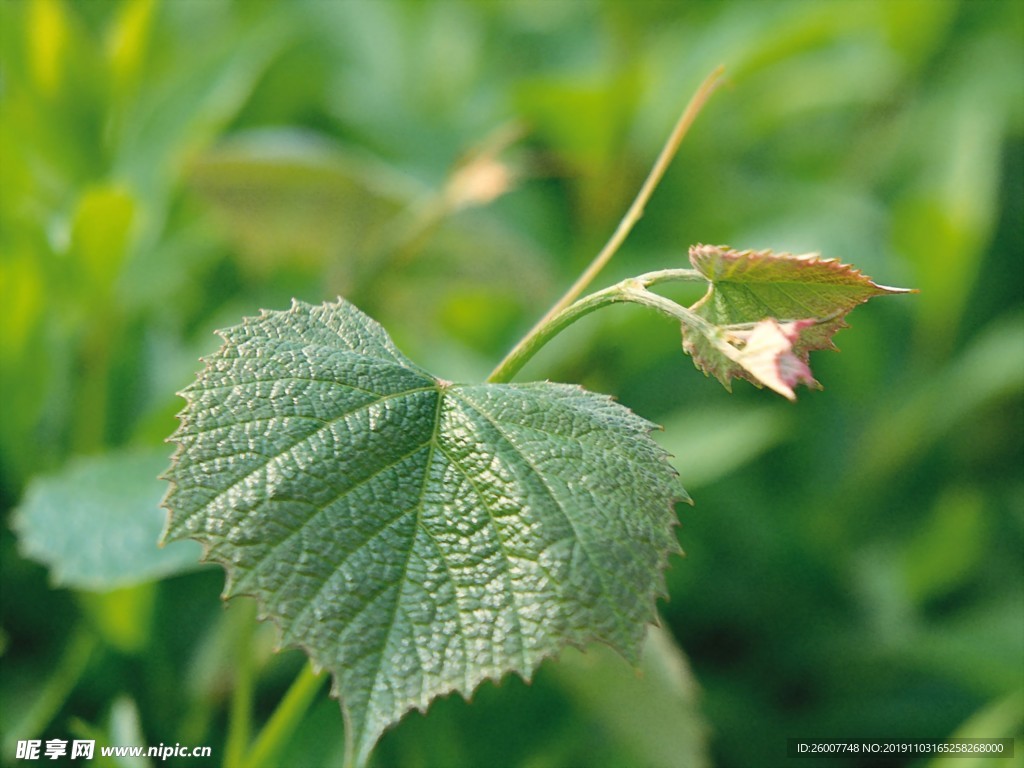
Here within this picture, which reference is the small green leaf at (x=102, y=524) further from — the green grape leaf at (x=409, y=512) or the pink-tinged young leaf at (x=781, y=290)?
the pink-tinged young leaf at (x=781, y=290)

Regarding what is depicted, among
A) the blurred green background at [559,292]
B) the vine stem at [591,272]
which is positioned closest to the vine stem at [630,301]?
the vine stem at [591,272]

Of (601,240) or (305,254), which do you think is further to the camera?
(601,240)

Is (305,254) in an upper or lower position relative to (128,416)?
upper

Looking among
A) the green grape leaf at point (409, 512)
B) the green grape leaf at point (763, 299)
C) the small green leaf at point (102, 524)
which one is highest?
the small green leaf at point (102, 524)

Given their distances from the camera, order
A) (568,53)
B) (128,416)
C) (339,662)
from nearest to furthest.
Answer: (339,662), (128,416), (568,53)

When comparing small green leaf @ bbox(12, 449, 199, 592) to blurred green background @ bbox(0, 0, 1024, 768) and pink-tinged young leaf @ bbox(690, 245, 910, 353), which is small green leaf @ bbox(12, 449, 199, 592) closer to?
blurred green background @ bbox(0, 0, 1024, 768)

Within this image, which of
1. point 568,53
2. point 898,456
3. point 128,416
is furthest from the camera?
point 568,53

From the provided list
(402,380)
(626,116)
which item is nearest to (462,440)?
(402,380)

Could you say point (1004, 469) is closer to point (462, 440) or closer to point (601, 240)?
point (601, 240)
